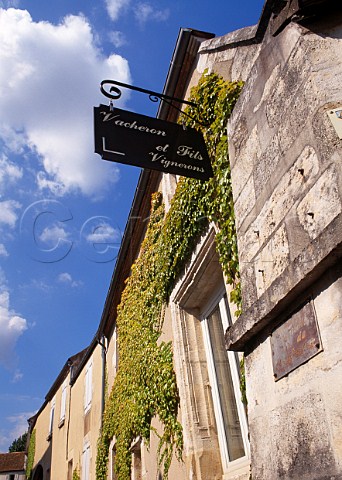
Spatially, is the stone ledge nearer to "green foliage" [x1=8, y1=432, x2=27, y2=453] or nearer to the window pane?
the window pane

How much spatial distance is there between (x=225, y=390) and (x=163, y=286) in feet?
5.67

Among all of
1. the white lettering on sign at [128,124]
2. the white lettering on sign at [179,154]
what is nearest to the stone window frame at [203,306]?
the white lettering on sign at [179,154]

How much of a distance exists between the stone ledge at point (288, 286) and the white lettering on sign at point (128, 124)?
196cm

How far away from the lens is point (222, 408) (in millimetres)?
4332

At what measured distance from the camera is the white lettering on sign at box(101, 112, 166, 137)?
12.3 feet

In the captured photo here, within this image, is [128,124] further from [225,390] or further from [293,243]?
[225,390]

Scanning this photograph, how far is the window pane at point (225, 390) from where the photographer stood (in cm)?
412

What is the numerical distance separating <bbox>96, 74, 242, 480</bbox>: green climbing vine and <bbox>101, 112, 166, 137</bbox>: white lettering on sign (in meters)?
0.57

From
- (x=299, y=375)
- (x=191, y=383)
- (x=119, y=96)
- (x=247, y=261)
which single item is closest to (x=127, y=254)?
(x=191, y=383)

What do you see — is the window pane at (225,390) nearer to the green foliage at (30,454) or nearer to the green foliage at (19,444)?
the green foliage at (30,454)

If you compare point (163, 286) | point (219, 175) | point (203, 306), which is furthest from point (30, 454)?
point (219, 175)

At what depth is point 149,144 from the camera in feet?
12.5

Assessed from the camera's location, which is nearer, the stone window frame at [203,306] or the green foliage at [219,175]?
the green foliage at [219,175]

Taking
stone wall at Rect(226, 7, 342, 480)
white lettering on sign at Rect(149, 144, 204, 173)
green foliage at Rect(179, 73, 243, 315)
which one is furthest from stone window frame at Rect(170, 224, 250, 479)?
stone wall at Rect(226, 7, 342, 480)
